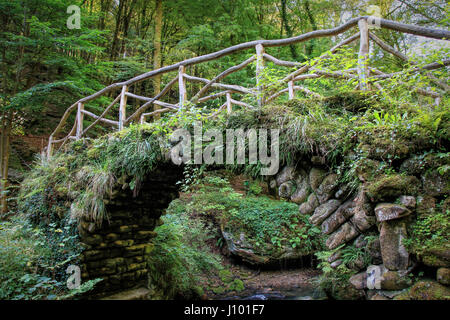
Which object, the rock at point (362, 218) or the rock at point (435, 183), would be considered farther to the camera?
the rock at point (362, 218)

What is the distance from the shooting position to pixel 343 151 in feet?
7.27

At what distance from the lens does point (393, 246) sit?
6.22 feet

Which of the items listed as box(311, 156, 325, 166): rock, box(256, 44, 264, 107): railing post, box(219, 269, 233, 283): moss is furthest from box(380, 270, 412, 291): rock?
box(219, 269, 233, 283): moss

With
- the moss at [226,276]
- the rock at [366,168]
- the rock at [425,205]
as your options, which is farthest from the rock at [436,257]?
the moss at [226,276]

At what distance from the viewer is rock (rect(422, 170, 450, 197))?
71.1 inches

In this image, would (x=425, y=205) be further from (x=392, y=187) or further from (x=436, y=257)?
(x=436, y=257)

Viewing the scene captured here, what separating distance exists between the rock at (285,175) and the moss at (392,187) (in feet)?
2.22

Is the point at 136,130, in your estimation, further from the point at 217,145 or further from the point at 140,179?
the point at 217,145

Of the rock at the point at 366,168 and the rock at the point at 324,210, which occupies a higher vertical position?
the rock at the point at 366,168

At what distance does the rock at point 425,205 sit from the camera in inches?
72.0

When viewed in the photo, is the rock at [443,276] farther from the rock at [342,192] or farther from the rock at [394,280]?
the rock at [342,192]

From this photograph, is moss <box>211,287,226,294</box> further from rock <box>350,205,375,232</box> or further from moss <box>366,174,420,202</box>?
moss <box>366,174,420,202</box>

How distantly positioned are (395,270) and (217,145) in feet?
5.91
